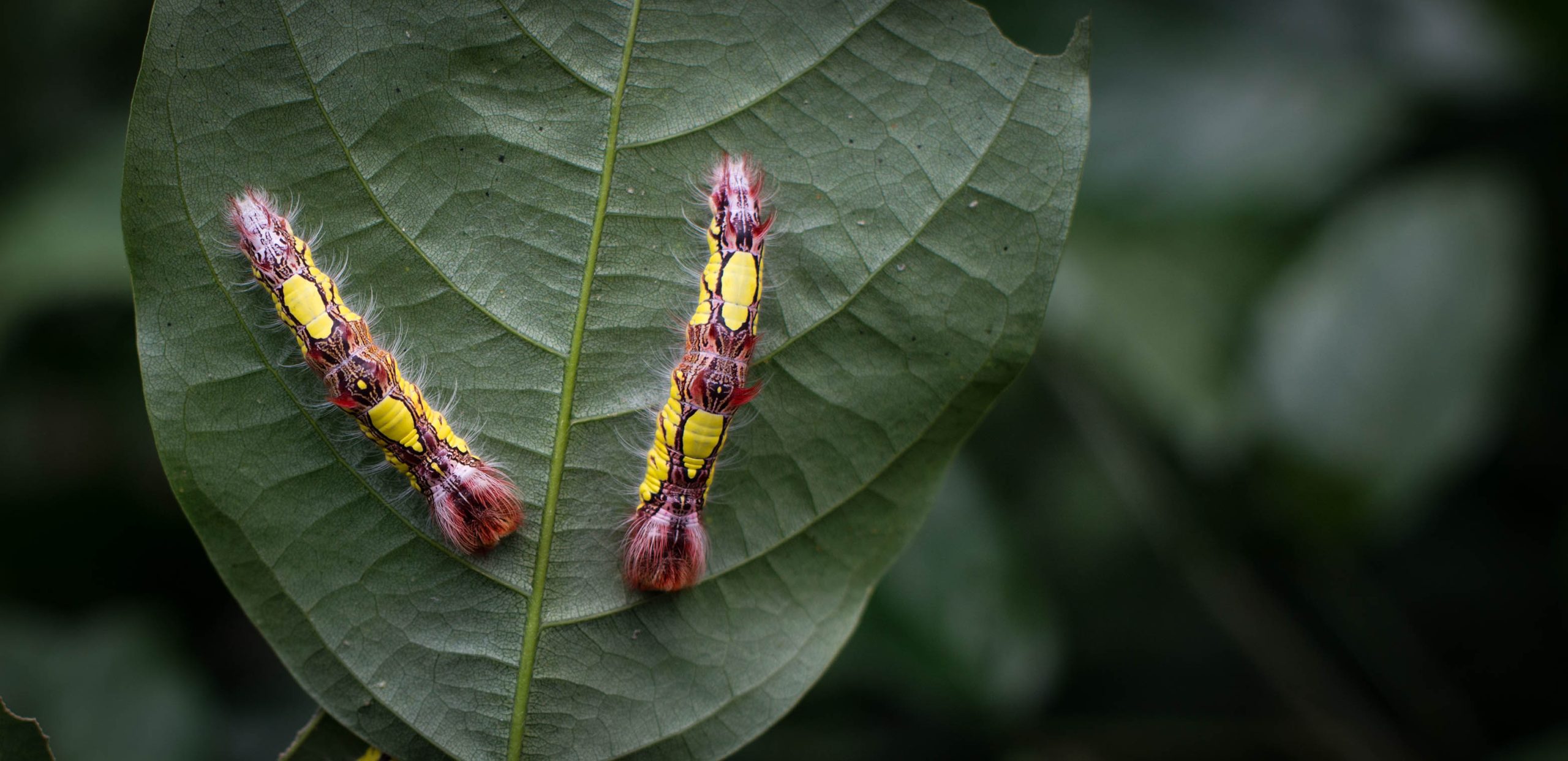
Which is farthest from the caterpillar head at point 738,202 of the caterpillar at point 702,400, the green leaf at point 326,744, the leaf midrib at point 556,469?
the green leaf at point 326,744

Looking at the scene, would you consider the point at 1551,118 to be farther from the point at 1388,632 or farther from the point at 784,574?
the point at 784,574

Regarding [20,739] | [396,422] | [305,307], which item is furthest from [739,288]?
[20,739]

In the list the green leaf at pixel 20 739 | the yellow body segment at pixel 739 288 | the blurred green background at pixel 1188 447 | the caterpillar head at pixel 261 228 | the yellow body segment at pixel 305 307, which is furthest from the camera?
the blurred green background at pixel 1188 447

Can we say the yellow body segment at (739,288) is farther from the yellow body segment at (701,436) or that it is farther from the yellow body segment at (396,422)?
the yellow body segment at (396,422)

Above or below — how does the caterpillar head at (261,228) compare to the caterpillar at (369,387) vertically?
above

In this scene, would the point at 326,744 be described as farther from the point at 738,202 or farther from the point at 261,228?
the point at 738,202

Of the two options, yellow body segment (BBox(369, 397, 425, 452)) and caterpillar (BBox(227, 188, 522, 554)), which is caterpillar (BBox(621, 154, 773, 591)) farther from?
yellow body segment (BBox(369, 397, 425, 452))
